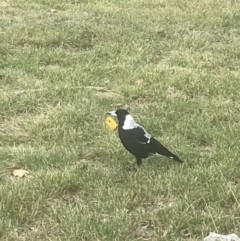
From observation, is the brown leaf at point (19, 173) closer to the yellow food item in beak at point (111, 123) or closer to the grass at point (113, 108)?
the grass at point (113, 108)

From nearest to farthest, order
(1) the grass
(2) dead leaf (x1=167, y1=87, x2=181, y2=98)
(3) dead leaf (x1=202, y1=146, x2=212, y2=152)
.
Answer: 1. (1) the grass
2. (3) dead leaf (x1=202, y1=146, x2=212, y2=152)
3. (2) dead leaf (x1=167, y1=87, x2=181, y2=98)

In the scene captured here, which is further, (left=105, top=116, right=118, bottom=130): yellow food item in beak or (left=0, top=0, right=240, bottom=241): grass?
(left=105, top=116, right=118, bottom=130): yellow food item in beak

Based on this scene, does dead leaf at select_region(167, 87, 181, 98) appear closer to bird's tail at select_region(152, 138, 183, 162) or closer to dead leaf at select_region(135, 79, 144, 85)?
dead leaf at select_region(135, 79, 144, 85)

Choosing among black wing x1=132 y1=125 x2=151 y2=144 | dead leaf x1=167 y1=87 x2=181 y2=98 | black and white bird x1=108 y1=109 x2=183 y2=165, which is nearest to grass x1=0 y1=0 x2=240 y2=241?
dead leaf x1=167 y1=87 x2=181 y2=98

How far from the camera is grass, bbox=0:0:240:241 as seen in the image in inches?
153

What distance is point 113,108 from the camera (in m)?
6.11

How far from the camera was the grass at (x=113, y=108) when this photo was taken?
3879mm

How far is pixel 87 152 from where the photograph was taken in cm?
499

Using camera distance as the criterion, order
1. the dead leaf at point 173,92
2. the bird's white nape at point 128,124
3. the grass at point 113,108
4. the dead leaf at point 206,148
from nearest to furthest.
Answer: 1. the grass at point 113,108
2. the bird's white nape at point 128,124
3. the dead leaf at point 206,148
4. the dead leaf at point 173,92

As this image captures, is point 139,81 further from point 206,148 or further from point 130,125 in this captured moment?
point 130,125

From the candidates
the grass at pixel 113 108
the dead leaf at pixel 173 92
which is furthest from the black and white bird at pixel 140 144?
the dead leaf at pixel 173 92

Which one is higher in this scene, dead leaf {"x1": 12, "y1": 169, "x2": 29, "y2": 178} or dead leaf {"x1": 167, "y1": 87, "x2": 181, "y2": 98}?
dead leaf {"x1": 12, "y1": 169, "x2": 29, "y2": 178}

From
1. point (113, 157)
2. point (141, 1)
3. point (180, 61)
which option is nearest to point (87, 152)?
point (113, 157)

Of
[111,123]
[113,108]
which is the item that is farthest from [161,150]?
[113,108]
